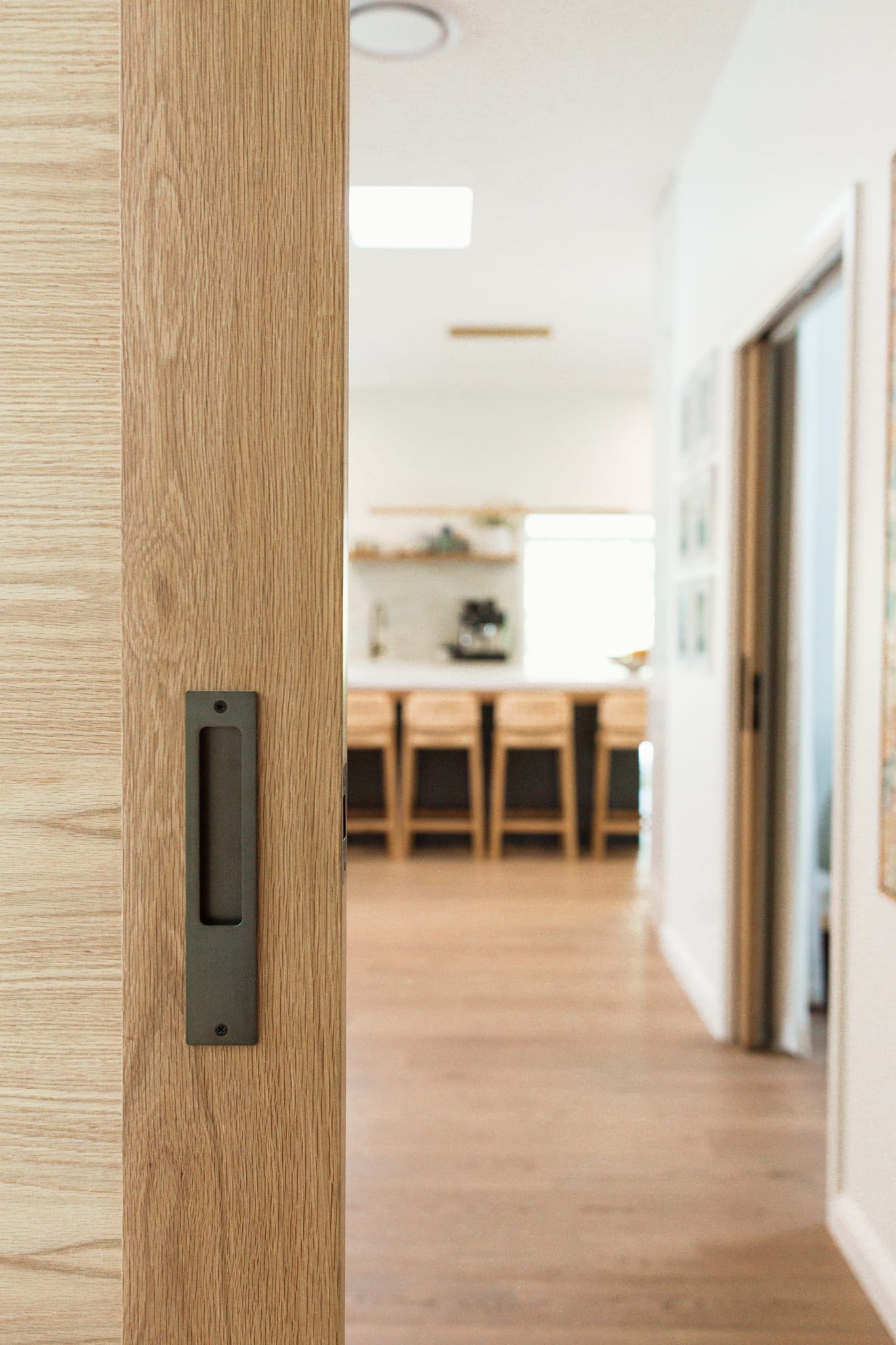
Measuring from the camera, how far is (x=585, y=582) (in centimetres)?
823

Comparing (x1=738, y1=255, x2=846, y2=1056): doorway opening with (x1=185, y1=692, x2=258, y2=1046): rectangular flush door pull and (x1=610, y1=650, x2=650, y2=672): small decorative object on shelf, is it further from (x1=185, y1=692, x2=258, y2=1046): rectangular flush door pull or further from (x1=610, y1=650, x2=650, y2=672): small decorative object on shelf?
(x1=610, y1=650, x2=650, y2=672): small decorative object on shelf

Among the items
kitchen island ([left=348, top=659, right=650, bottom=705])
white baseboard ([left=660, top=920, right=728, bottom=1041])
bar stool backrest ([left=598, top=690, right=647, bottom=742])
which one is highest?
kitchen island ([left=348, top=659, right=650, bottom=705])

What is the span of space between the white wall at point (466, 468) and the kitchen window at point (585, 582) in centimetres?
13

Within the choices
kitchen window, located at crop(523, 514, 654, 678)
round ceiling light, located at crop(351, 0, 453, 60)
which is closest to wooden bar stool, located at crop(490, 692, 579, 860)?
kitchen window, located at crop(523, 514, 654, 678)

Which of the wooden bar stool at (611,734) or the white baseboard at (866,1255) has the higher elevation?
the wooden bar stool at (611,734)

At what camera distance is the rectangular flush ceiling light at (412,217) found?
175 inches

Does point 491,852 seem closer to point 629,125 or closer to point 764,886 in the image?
point 764,886

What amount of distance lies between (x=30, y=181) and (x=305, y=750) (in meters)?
0.48

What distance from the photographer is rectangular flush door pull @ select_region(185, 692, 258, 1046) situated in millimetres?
797

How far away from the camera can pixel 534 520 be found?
8172 millimetres

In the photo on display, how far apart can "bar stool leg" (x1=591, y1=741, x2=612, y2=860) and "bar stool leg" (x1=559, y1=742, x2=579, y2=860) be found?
0.10m

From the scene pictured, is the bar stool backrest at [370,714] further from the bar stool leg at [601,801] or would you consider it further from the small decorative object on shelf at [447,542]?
the small decorative object on shelf at [447,542]

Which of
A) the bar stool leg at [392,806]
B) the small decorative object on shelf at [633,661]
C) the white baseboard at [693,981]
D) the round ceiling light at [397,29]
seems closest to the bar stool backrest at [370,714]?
the bar stool leg at [392,806]

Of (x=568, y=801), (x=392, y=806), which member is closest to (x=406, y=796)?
(x=392, y=806)
